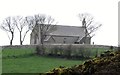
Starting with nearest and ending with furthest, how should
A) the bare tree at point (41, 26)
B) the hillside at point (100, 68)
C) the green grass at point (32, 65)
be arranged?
the hillside at point (100, 68) → the green grass at point (32, 65) → the bare tree at point (41, 26)

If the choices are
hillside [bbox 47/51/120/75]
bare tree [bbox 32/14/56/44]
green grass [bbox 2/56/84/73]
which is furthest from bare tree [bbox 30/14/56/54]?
hillside [bbox 47/51/120/75]

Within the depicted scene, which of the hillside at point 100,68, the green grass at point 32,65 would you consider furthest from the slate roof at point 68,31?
the hillside at point 100,68

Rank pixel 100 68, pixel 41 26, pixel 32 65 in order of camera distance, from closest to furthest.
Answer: pixel 100 68 → pixel 32 65 → pixel 41 26

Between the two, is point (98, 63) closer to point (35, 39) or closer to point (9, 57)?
point (9, 57)

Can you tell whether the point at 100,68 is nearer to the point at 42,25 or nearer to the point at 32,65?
the point at 32,65

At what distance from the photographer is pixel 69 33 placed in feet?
276

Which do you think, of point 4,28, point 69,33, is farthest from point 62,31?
point 4,28

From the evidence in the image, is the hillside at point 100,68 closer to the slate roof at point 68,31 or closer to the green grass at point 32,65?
the green grass at point 32,65

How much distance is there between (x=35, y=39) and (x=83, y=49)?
4220 cm

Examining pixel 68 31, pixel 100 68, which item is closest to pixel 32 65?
pixel 100 68

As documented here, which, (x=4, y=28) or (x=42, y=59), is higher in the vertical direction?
(x=4, y=28)

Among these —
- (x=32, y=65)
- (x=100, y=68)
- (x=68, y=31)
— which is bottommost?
(x=32, y=65)

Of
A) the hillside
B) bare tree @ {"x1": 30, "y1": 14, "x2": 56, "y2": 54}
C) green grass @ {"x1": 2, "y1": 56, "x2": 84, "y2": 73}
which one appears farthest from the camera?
bare tree @ {"x1": 30, "y1": 14, "x2": 56, "y2": 54}

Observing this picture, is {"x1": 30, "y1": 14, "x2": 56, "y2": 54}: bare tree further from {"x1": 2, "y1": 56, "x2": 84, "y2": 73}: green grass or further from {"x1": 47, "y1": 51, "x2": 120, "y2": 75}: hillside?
{"x1": 47, "y1": 51, "x2": 120, "y2": 75}: hillside
